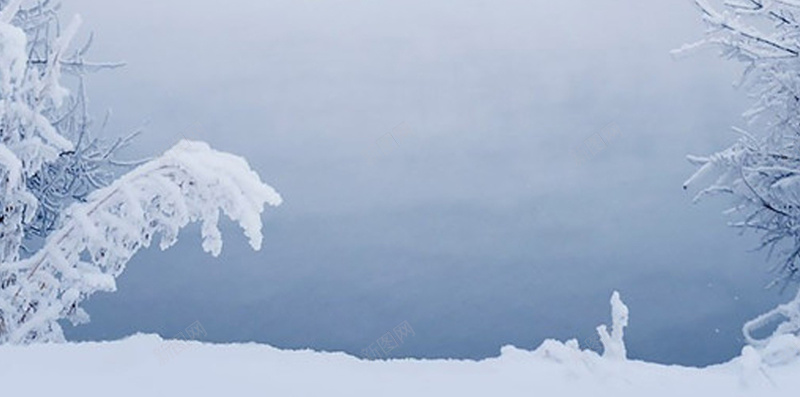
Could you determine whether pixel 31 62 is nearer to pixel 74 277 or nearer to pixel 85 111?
pixel 85 111

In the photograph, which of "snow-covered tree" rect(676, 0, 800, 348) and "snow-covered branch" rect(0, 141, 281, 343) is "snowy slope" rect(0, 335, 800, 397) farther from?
"snow-covered tree" rect(676, 0, 800, 348)

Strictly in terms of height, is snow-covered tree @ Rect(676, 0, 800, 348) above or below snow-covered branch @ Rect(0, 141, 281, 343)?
above

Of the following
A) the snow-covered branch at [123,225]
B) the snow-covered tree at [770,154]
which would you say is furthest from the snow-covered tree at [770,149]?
the snow-covered branch at [123,225]

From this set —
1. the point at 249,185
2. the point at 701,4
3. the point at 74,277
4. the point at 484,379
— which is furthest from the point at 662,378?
the point at 701,4

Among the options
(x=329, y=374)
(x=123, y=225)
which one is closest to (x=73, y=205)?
(x=123, y=225)

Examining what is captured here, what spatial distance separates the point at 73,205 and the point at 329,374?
4.66 meters

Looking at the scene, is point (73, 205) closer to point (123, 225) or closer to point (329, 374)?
point (123, 225)

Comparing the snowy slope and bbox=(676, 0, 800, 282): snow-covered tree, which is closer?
the snowy slope

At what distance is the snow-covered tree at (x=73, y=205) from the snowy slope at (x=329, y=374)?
1.68 metres

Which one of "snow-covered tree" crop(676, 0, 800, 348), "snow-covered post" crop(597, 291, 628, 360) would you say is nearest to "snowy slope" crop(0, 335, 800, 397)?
"snow-covered post" crop(597, 291, 628, 360)

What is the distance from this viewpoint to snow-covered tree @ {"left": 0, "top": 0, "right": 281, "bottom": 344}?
539cm

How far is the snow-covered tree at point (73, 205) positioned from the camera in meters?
5.39

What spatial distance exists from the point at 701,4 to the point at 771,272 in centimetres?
377

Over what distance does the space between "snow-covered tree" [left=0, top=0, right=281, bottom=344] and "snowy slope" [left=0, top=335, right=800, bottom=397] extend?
168 cm
